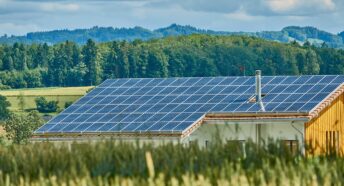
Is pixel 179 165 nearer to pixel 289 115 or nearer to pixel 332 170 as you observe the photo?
pixel 332 170

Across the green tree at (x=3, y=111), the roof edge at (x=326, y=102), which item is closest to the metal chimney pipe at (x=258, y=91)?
the roof edge at (x=326, y=102)

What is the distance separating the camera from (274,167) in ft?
52.9

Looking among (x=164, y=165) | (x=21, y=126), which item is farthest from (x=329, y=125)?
(x=21, y=126)

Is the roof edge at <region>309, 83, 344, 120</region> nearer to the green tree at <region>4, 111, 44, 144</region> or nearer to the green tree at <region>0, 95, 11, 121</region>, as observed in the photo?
the green tree at <region>4, 111, 44, 144</region>

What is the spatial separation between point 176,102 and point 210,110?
247 centimetres

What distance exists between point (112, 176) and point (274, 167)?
2260 millimetres

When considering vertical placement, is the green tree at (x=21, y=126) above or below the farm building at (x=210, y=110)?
below

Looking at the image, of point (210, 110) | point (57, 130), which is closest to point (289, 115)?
point (210, 110)

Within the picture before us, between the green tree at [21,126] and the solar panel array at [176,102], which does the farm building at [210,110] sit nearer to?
the solar panel array at [176,102]

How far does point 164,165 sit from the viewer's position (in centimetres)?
1684

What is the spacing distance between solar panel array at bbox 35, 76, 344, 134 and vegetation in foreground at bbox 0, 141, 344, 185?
36.8 meters

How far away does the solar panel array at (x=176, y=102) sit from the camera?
57.8 metres

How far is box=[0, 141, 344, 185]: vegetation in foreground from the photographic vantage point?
15570 mm

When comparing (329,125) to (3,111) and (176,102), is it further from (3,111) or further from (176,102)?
(3,111)
